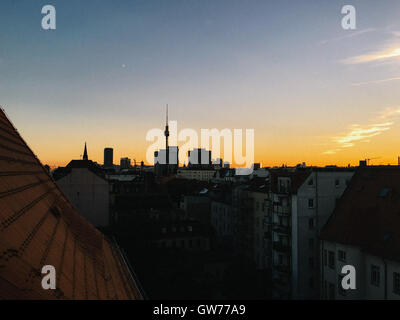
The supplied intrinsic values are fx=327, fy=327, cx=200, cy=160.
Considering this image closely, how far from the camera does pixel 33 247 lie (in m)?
6.81

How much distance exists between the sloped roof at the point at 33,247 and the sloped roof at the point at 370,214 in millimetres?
21735

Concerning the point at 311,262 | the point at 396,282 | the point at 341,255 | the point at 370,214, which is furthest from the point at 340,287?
the point at 370,214

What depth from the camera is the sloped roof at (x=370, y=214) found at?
26.1m

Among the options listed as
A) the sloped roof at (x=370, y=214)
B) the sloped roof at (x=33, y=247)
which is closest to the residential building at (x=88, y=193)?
the sloped roof at (x=370, y=214)

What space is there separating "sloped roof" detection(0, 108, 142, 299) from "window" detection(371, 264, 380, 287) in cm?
2100

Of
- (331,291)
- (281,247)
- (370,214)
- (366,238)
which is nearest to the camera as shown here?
(366,238)

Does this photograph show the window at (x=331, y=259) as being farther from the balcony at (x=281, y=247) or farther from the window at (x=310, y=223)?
the balcony at (x=281, y=247)

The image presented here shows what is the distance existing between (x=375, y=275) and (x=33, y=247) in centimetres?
2654

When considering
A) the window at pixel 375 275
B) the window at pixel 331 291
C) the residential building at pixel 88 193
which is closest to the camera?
the window at pixel 375 275

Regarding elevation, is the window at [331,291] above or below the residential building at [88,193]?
below

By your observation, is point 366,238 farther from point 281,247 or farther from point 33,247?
point 33,247

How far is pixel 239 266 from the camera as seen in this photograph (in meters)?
41.5

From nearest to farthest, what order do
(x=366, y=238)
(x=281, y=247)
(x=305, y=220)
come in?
(x=366, y=238)
(x=305, y=220)
(x=281, y=247)
